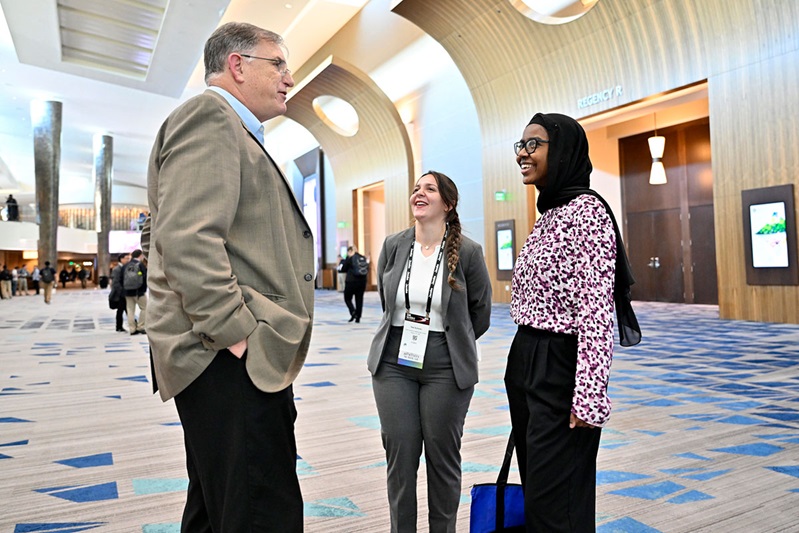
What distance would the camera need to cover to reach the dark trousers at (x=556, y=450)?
5.87 feet

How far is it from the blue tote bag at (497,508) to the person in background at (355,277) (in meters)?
10.4

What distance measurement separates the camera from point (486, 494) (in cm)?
190

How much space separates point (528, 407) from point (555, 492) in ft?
0.89

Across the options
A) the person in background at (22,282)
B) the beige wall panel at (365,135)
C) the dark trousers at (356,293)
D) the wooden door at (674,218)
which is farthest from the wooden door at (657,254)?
the person in background at (22,282)

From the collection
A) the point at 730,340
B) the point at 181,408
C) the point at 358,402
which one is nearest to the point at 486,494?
the point at 181,408

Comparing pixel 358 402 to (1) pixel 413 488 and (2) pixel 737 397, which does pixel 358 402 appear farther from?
(2) pixel 737 397

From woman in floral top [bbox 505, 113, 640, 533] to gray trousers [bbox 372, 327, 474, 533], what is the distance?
19.7 inches

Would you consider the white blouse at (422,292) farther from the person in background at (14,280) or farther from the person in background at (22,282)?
the person in background at (22,282)

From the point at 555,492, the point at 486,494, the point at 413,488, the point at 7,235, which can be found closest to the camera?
the point at 555,492

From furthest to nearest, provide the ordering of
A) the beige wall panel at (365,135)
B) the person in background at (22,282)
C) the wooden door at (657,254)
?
the person in background at (22,282) < the beige wall panel at (365,135) < the wooden door at (657,254)

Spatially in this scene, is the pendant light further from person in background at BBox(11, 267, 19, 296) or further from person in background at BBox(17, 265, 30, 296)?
person in background at BBox(17, 265, 30, 296)

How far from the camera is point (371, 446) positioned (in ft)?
12.5

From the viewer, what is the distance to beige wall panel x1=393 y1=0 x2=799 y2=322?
10.1 meters

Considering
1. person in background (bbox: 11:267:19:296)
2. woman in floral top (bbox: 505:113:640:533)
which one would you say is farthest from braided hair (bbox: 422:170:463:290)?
person in background (bbox: 11:267:19:296)
